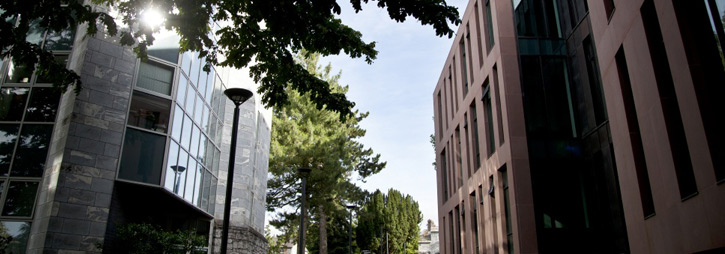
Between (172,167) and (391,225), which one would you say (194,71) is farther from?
(391,225)

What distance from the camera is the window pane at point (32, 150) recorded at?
12375mm

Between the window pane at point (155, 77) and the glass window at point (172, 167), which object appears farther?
the window pane at point (155, 77)

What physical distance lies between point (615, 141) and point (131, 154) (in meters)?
11.6

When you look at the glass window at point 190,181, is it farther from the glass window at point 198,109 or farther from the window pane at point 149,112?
the window pane at point 149,112

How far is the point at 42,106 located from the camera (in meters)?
13.0

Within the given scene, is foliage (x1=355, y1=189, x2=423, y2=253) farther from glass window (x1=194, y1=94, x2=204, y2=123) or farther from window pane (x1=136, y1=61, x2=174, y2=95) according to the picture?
window pane (x1=136, y1=61, x2=174, y2=95)

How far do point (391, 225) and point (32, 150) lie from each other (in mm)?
51297

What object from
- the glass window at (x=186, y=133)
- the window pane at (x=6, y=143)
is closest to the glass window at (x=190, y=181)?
the glass window at (x=186, y=133)

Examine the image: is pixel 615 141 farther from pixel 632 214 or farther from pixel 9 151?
pixel 9 151

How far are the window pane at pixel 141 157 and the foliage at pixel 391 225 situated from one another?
43181 millimetres

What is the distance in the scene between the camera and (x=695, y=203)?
814cm

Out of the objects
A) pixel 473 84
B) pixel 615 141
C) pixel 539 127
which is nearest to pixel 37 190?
pixel 615 141

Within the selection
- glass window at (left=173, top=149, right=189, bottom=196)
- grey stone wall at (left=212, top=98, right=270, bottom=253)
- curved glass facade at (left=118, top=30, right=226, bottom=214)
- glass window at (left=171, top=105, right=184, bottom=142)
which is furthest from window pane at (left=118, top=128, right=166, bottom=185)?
grey stone wall at (left=212, top=98, right=270, bottom=253)

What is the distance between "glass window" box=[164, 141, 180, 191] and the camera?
14.0 meters
